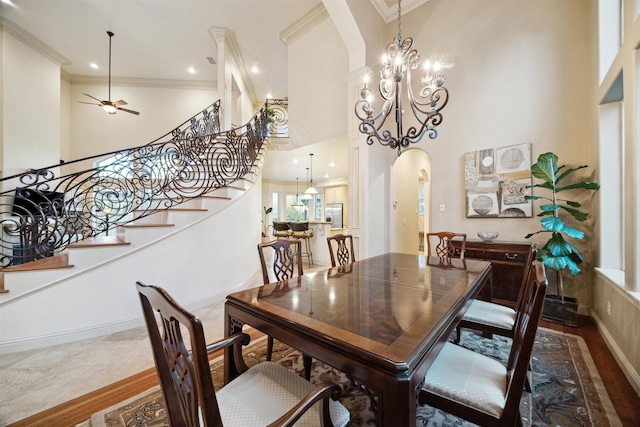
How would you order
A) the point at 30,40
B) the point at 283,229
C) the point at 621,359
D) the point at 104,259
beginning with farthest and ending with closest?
the point at 283,229
the point at 30,40
the point at 104,259
the point at 621,359

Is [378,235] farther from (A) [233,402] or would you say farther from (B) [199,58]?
(B) [199,58]

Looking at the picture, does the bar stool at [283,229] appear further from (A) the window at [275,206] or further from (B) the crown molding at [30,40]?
(B) the crown molding at [30,40]

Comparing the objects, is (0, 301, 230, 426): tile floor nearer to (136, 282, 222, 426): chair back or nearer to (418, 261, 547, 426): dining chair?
(136, 282, 222, 426): chair back

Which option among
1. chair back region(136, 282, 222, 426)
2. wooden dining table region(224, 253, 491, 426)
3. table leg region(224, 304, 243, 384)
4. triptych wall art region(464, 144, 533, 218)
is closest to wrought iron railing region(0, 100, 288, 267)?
table leg region(224, 304, 243, 384)

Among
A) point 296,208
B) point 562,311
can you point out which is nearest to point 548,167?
point 562,311

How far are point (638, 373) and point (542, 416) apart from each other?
908mm

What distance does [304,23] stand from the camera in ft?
16.3

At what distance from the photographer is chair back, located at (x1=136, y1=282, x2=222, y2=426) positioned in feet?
2.09

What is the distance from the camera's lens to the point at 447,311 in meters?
1.15

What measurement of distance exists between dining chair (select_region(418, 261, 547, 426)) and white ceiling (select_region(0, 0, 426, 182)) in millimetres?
4346

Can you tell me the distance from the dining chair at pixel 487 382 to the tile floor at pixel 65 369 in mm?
Answer: 2138

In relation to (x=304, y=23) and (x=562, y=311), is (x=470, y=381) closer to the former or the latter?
(x=562, y=311)

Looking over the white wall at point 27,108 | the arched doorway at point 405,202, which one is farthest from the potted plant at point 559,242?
the white wall at point 27,108

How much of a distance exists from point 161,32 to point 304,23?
3.04 meters
